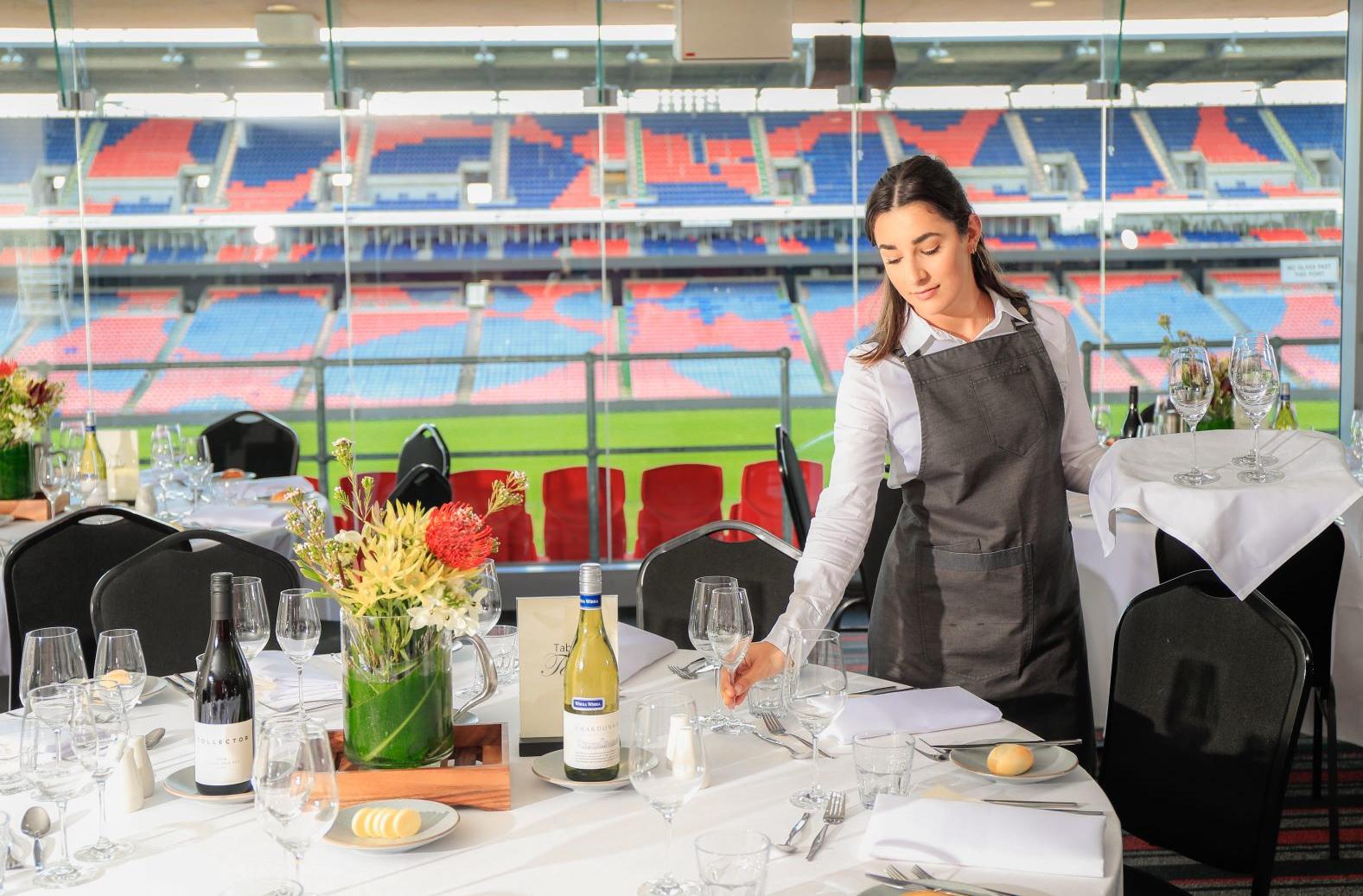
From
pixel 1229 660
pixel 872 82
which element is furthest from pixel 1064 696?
pixel 872 82

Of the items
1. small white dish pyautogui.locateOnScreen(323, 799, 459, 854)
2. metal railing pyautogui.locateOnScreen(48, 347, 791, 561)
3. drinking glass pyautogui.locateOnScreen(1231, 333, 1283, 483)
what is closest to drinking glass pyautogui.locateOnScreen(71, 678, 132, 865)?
small white dish pyautogui.locateOnScreen(323, 799, 459, 854)

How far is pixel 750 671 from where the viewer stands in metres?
1.79

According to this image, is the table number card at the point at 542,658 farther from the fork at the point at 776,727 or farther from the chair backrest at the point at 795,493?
the chair backrest at the point at 795,493

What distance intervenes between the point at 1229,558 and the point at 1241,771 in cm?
32

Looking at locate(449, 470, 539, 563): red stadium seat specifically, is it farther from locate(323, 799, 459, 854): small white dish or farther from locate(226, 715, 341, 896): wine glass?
locate(226, 715, 341, 896): wine glass

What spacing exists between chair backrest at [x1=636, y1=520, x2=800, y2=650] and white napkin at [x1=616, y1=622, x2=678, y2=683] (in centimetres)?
43

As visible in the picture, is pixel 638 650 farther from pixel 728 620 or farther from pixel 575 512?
pixel 575 512

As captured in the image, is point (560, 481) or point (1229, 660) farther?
point (560, 481)

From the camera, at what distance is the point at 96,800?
63.1 inches

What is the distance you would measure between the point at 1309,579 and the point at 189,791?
259 centimetres

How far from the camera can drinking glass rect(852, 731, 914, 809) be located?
5.11 ft

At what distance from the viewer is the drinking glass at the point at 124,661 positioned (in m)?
1.79

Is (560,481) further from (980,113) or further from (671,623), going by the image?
(671,623)

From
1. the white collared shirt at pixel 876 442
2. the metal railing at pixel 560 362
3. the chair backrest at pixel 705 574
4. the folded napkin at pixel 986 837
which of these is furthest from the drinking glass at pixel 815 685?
the metal railing at pixel 560 362
